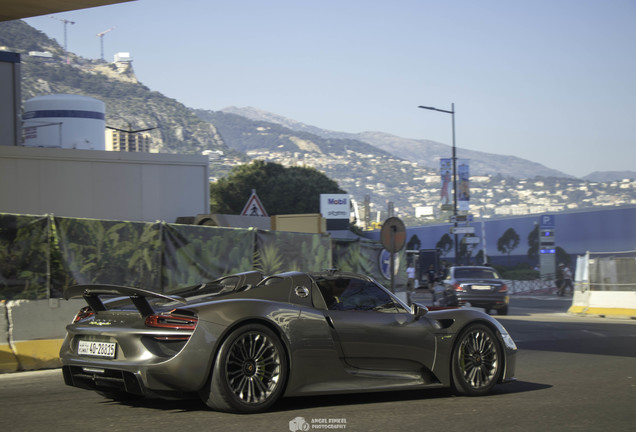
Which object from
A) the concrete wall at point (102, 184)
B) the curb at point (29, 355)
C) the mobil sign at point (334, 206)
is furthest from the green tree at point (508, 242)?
the curb at point (29, 355)

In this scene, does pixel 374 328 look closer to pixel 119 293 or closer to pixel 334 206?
pixel 119 293

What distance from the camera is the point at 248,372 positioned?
6.03 m

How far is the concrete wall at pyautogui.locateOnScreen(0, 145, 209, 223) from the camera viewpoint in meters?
19.9

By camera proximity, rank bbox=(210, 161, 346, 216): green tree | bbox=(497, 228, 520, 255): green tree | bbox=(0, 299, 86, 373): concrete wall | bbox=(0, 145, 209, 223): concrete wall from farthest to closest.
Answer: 1. bbox=(210, 161, 346, 216): green tree
2. bbox=(497, 228, 520, 255): green tree
3. bbox=(0, 145, 209, 223): concrete wall
4. bbox=(0, 299, 86, 373): concrete wall

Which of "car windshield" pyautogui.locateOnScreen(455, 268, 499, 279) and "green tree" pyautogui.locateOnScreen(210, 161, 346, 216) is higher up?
"green tree" pyautogui.locateOnScreen(210, 161, 346, 216)

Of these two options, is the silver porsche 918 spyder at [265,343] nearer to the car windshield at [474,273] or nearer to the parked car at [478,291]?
the parked car at [478,291]

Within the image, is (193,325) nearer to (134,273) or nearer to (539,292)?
(134,273)

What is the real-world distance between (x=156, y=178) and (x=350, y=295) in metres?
16.2

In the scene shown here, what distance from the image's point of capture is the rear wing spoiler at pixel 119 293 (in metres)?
5.96

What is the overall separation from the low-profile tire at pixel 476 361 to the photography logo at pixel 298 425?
195cm

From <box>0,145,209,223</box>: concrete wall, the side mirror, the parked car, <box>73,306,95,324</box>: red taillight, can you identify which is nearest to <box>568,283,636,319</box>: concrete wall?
the parked car

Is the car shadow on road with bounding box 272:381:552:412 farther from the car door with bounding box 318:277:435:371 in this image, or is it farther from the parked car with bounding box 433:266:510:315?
the parked car with bounding box 433:266:510:315

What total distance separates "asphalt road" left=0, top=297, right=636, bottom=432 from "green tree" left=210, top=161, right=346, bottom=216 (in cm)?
9115

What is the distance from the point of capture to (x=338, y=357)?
652cm
